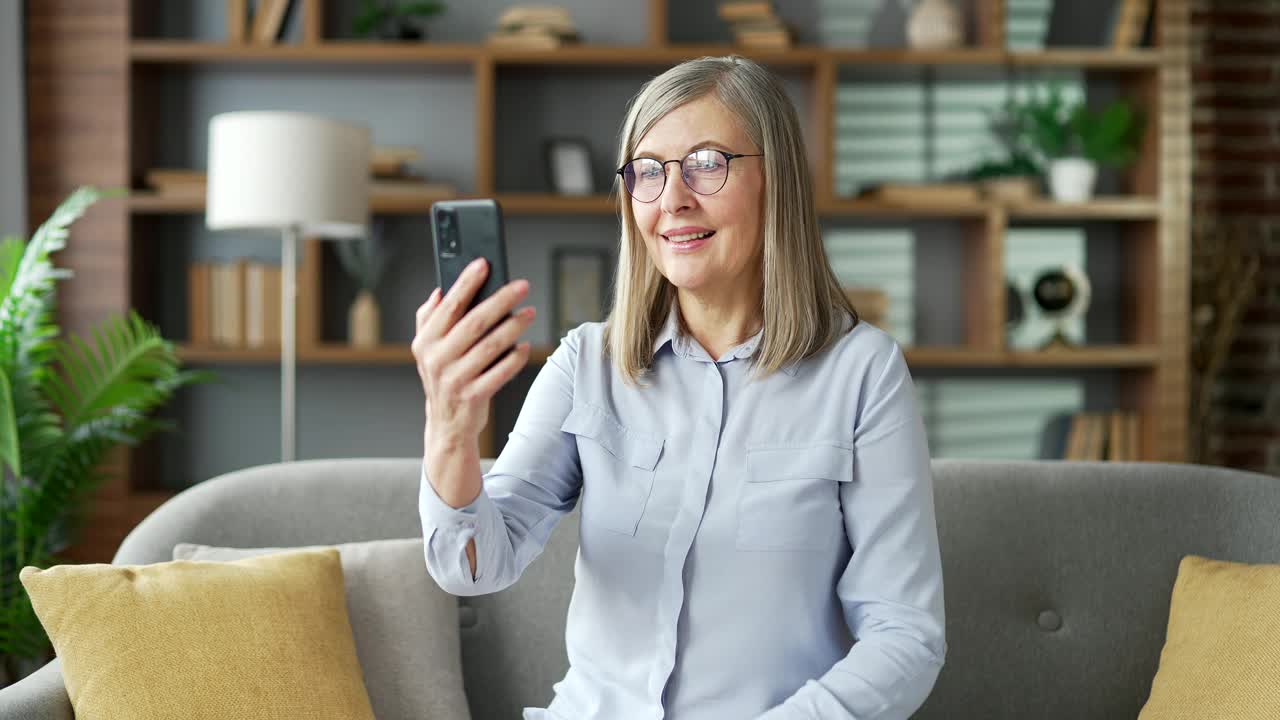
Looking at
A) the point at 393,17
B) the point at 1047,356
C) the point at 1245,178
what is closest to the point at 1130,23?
the point at 1245,178

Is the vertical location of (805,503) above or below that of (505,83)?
below

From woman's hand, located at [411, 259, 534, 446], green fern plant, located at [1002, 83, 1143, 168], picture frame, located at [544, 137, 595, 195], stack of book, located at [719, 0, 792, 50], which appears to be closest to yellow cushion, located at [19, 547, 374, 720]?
woman's hand, located at [411, 259, 534, 446]

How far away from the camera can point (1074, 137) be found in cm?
380

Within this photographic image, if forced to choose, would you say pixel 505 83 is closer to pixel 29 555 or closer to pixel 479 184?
pixel 479 184

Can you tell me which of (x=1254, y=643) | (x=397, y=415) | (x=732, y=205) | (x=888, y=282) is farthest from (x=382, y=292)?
(x=1254, y=643)

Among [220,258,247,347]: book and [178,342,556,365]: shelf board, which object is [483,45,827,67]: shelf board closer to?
[178,342,556,365]: shelf board

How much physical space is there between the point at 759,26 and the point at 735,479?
100 inches

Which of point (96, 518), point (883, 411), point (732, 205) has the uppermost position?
point (732, 205)

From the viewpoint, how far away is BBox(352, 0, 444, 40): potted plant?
356 centimetres

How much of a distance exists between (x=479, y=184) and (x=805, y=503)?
2411mm

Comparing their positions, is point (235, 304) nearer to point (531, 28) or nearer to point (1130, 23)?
point (531, 28)

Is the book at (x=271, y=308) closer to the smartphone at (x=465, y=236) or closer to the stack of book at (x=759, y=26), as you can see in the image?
the stack of book at (x=759, y=26)

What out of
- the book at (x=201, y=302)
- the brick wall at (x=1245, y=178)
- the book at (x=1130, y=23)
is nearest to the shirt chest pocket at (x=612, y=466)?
the book at (x=201, y=302)

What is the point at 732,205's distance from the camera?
134 cm
